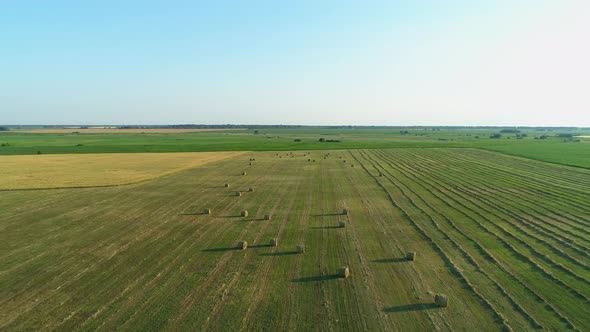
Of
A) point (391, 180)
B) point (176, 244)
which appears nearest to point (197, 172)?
point (391, 180)

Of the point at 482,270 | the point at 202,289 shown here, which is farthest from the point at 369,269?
the point at 202,289

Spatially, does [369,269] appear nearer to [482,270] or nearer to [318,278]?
[318,278]

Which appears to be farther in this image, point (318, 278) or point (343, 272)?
point (343, 272)

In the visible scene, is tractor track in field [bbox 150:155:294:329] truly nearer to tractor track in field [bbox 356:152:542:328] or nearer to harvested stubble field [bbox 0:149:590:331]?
harvested stubble field [bbox 0:149:590:331]

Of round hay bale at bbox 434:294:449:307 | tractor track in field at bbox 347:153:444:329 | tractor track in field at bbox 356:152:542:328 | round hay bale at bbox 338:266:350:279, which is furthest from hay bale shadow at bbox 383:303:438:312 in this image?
round hay bale at bbox 338:266:350:279

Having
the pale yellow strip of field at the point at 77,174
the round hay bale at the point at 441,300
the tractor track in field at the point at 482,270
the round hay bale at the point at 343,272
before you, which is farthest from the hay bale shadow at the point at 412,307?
the pale yellow strip of field at the point at 77,174

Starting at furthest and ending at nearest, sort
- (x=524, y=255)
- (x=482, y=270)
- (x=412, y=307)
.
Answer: (x=524, y=255) → (x=482, y=270) → (x=412, y=307)

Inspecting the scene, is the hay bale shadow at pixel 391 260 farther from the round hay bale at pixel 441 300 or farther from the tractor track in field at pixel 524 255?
the tractor track in field at pixel 524 255

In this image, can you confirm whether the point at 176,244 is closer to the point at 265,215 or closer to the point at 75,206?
the point at 265,215
